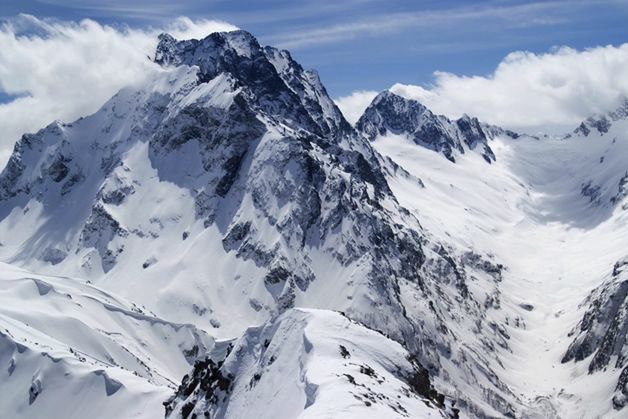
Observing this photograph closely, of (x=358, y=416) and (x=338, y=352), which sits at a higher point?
(x=338, y=352)

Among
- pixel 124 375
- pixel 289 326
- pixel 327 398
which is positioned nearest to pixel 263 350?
pixel 289 326

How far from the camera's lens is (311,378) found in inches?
3617

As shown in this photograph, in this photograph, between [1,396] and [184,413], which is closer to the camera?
[184,413]

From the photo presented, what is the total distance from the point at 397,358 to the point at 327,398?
2774 centimetres

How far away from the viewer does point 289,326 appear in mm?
115625

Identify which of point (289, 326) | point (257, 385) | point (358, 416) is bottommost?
point (358, 416)

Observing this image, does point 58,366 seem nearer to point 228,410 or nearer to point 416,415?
point 228,410

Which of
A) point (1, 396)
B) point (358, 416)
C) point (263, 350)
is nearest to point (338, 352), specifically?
point (263, 350)

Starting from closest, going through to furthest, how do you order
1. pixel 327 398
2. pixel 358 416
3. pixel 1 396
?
pixel 358 416
pixel 327 398
pixel 1 396

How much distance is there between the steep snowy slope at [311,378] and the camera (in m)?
83.6

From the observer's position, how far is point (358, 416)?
2918 inches

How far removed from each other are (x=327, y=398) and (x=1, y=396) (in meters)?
139

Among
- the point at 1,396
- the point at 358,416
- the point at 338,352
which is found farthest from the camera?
the point at 1,396

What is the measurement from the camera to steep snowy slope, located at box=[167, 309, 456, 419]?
274 feet
